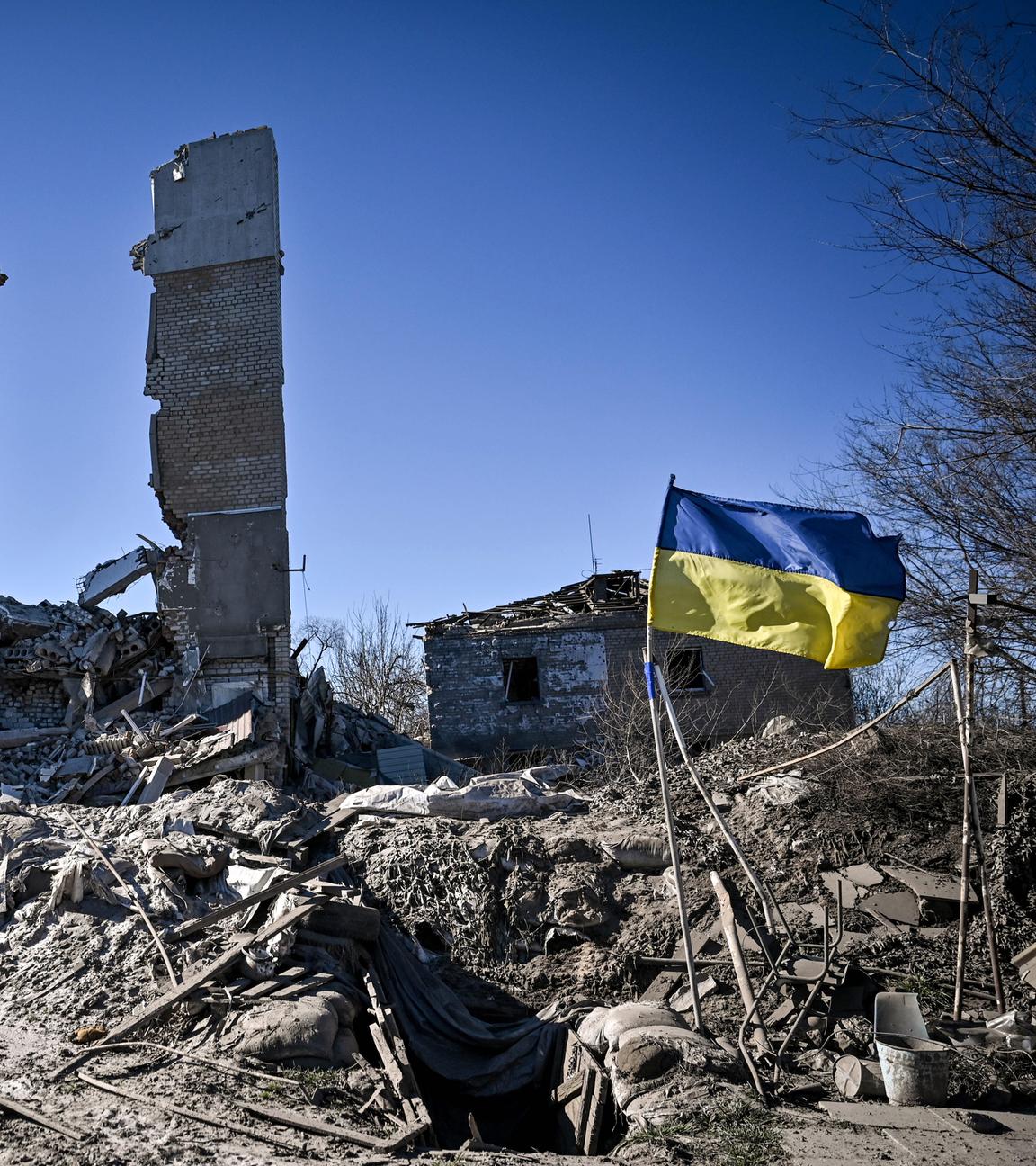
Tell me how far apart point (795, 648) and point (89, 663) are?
40.5ft

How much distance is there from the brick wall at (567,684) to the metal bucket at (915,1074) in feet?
43.8

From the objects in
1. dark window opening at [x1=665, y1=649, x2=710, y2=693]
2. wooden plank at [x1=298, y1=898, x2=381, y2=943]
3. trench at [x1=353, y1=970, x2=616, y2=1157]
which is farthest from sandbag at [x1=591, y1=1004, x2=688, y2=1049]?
dark window opening at [x1=665, y1=649, x2=710, y2=693]

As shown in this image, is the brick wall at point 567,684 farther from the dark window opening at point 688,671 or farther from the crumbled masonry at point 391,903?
the crumbled masonry at point 391,903

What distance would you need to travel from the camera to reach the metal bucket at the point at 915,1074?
5973 mm

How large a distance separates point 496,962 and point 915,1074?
434cm

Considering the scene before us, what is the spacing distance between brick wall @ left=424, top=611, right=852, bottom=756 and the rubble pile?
7127 millimetres

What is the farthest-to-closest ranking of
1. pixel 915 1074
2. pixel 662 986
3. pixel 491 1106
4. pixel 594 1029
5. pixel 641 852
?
1. pixel 641 852
2. pixel 662 986
3. pixel 594 1029
4. pixel 491 1106
5. pixel 915 1074

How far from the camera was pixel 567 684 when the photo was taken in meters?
19.7

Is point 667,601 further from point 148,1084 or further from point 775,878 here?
point 148,1084

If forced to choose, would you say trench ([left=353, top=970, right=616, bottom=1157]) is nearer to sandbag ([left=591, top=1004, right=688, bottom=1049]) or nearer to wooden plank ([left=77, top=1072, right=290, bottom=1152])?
sandbag ([left=591, top=1004, right=688, bottom=1049])

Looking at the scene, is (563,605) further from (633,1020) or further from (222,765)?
(633,1020)

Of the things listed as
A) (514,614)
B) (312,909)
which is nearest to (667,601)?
(312,909)

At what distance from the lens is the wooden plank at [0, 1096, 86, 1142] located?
5043mm

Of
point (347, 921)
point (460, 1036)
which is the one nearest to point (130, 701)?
point (347, 921)
